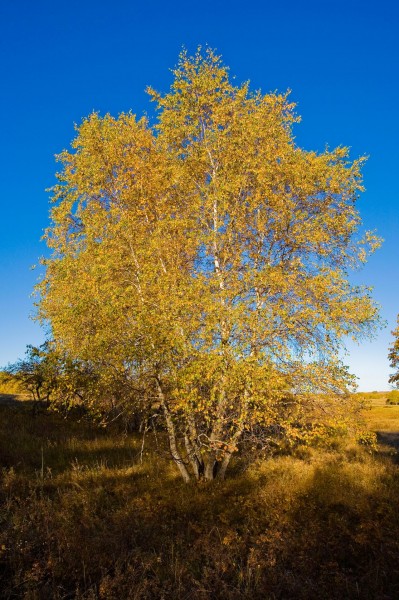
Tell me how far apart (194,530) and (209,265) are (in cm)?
810

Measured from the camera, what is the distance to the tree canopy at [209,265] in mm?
11445

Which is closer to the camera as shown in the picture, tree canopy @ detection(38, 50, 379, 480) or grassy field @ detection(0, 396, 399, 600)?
grassy field @ detection(0, 396, 399, 600)

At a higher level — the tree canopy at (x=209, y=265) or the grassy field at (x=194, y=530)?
the tree canopy at (x=209, y=265)

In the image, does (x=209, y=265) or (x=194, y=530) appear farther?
(x=209, y=265)

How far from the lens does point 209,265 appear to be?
14.5m

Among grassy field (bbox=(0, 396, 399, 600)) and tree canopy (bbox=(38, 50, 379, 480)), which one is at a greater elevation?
tree canopy (bbox=(38, 50, 379, 480))

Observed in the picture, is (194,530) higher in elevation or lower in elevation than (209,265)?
lower

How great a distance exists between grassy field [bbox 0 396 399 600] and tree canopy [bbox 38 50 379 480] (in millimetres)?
1671

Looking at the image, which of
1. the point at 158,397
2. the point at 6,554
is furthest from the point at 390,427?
the point at 6,554

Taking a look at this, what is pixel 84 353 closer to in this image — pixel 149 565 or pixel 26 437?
pixel 149 565

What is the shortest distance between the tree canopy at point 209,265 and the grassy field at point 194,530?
65.8 inches

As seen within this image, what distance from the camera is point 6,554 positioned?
7.46 meters

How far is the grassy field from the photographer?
693 centimetres

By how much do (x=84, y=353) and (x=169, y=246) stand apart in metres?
4.77
